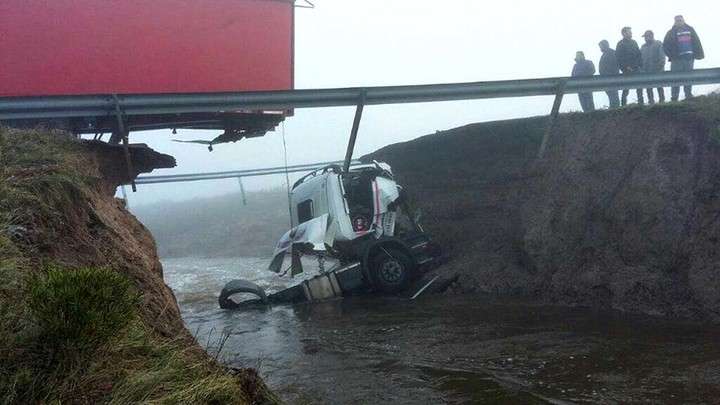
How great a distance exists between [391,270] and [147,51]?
20.9ft

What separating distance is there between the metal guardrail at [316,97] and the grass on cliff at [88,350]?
617 cm

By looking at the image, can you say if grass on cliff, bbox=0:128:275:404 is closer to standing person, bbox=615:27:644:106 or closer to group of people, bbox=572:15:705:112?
group of people, bbox=572:15:705:112

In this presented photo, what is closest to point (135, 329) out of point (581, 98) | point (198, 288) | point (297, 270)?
point (297, 270)

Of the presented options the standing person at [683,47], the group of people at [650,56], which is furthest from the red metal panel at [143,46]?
the standing person at [683,47]

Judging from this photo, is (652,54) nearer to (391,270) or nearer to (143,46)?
(391,270)

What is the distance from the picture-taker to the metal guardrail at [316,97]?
34.5ft

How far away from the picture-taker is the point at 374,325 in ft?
35.6

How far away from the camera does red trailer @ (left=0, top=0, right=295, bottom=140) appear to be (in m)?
10.9

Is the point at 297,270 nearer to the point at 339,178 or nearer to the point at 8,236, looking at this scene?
the point at 339,178

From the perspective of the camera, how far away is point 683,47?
535 inches

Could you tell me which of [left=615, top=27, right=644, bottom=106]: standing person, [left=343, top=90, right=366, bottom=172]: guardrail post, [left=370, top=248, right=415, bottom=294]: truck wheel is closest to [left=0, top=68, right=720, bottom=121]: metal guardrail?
[left=343, top=90, right=366, bottom=172]: guardrail post

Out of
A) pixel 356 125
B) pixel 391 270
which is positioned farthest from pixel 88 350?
pixel 391 270

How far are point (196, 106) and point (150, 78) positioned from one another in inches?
41.7

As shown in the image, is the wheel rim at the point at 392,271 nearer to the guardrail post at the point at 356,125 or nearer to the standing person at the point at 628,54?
the guardrail post at the point at 356,125
